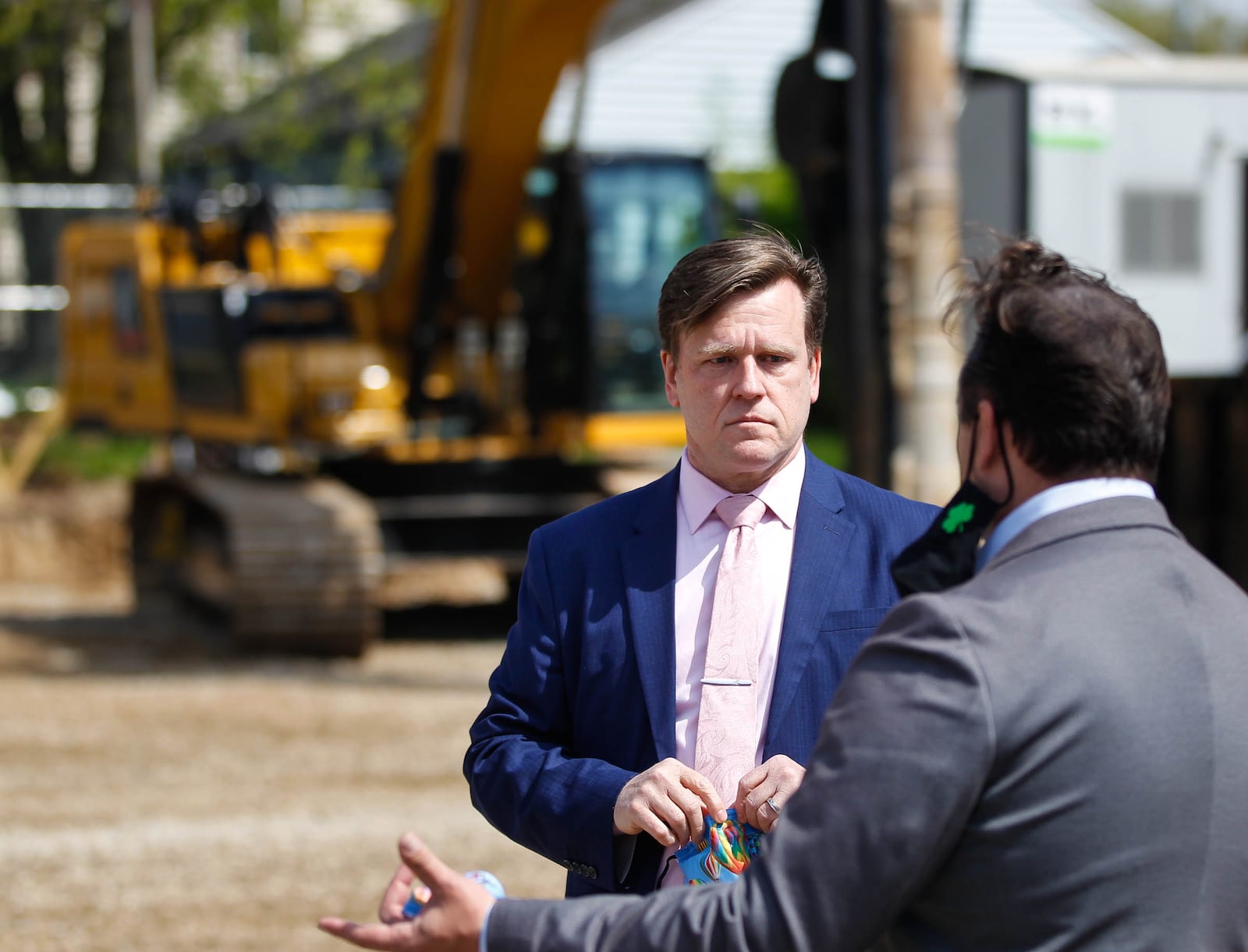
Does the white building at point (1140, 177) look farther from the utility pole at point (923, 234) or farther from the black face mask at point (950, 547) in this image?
the black face mask at point (950, 547)

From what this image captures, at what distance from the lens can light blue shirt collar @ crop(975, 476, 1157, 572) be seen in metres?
1.99

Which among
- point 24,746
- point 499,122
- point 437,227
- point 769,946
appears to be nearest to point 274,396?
point 437,227

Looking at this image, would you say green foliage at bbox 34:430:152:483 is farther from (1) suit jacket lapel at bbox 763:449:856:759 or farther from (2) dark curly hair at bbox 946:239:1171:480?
(2) dark curly hair at bbox 946:239:1171:480

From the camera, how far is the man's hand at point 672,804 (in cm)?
232

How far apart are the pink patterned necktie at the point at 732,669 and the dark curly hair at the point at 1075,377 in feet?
1.87

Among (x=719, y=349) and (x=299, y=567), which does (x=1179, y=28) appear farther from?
(x=719, y=349)

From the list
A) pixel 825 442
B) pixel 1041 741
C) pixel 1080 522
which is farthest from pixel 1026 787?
pixel 825 442

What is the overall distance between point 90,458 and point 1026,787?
17.6m

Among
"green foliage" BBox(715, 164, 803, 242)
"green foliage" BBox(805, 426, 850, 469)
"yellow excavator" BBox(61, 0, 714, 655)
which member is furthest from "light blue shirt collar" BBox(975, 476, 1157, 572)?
"green foliage" BBox(715, 164, 803, 242)

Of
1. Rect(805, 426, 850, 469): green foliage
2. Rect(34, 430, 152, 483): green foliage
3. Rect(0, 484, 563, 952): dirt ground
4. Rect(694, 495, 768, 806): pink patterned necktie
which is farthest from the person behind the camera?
Rect(805, 426, 850, 469): green foliage

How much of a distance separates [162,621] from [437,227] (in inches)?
146

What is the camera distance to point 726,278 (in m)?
2.50

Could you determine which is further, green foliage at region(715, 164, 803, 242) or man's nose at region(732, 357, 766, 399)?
green foliage at region(715, 164, 803, 242)

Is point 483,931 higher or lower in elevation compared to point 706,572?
lower
